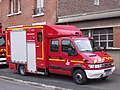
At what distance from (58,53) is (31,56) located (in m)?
2.01

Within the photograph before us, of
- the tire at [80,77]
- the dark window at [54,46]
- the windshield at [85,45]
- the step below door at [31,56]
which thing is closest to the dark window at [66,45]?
the windshield at [85,45]

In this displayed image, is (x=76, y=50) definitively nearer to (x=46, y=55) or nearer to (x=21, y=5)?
(x=46, y=55)

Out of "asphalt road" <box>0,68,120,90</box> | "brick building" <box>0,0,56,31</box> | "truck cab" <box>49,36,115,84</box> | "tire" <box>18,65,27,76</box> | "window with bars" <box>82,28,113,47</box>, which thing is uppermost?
"brick building" <box>0,0,56,31</box>

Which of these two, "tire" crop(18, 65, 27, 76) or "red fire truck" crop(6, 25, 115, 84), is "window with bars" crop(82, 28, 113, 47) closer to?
"red fire truck" crop(6, 25, 115, 84)

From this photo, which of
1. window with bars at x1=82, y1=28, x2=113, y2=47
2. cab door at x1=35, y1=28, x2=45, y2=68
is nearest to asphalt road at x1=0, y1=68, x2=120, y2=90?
cab door at x1=35, y1=28, x2=45, y2=68

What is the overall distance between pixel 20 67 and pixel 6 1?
13733 mm

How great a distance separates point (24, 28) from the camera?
15.5 metres

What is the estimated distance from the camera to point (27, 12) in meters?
24.5

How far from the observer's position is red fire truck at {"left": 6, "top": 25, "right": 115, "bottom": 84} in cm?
1231

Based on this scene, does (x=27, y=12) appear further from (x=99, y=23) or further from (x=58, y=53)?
(x=58, y=53)

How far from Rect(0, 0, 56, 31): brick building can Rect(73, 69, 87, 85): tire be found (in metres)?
8.94

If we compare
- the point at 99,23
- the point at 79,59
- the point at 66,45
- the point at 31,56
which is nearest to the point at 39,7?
the point at 99,23

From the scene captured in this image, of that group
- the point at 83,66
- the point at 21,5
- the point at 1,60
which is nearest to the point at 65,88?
the point at 83,66

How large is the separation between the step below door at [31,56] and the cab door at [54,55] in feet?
3.66
